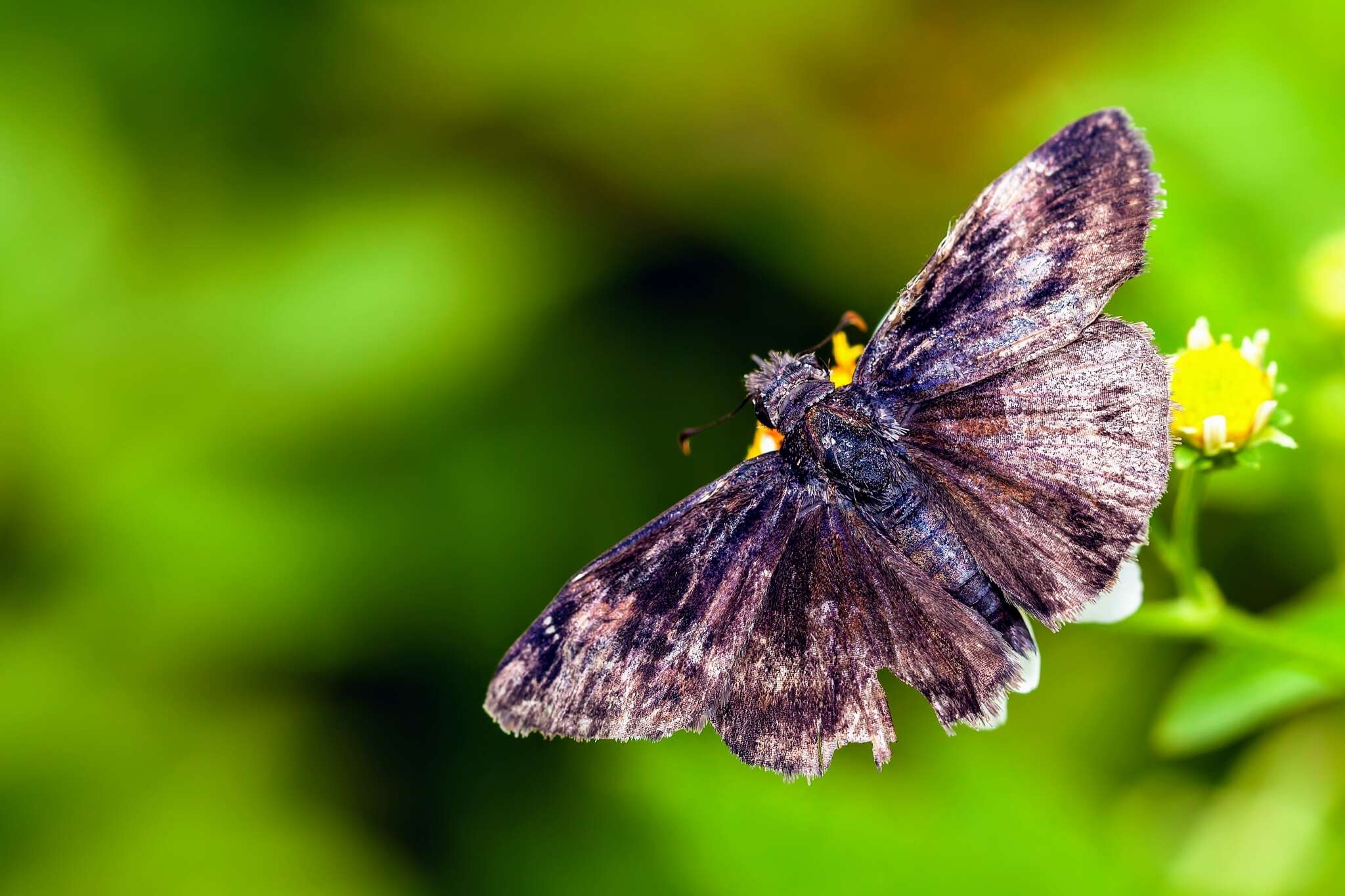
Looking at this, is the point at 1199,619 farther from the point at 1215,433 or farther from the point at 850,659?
the point at 850,659

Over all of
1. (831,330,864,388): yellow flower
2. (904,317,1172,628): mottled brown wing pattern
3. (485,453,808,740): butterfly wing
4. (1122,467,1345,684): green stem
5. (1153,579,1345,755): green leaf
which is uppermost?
(485,453,808,740): butterfly wing

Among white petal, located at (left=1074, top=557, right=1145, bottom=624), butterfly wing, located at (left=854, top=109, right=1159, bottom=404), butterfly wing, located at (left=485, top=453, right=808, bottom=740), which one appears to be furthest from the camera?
white petal, located at (left=1074, top=557, right=1145, bottom=624)

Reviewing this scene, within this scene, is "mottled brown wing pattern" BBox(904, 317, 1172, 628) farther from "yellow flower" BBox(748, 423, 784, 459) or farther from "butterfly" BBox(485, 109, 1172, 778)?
"yellow flower" BBox(748, 423, 784, 459)

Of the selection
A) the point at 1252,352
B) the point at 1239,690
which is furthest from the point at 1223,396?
the point at 1239,690

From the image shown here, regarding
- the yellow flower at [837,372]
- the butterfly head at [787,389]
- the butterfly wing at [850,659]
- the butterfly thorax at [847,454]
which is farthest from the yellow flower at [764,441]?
the butterfly wing at [850,659]

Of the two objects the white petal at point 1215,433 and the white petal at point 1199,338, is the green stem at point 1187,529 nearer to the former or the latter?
the white petal at point 1215,433

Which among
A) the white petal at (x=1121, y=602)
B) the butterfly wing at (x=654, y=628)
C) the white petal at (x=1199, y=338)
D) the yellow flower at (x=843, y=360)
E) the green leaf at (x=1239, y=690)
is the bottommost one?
the green leaf at (x=1239, y=690)

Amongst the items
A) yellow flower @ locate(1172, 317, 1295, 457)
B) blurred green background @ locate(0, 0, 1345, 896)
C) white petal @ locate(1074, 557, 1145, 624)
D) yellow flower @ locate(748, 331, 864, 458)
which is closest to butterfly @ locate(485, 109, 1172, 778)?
white petal @ locate(1074, 557, 1145, 624)
